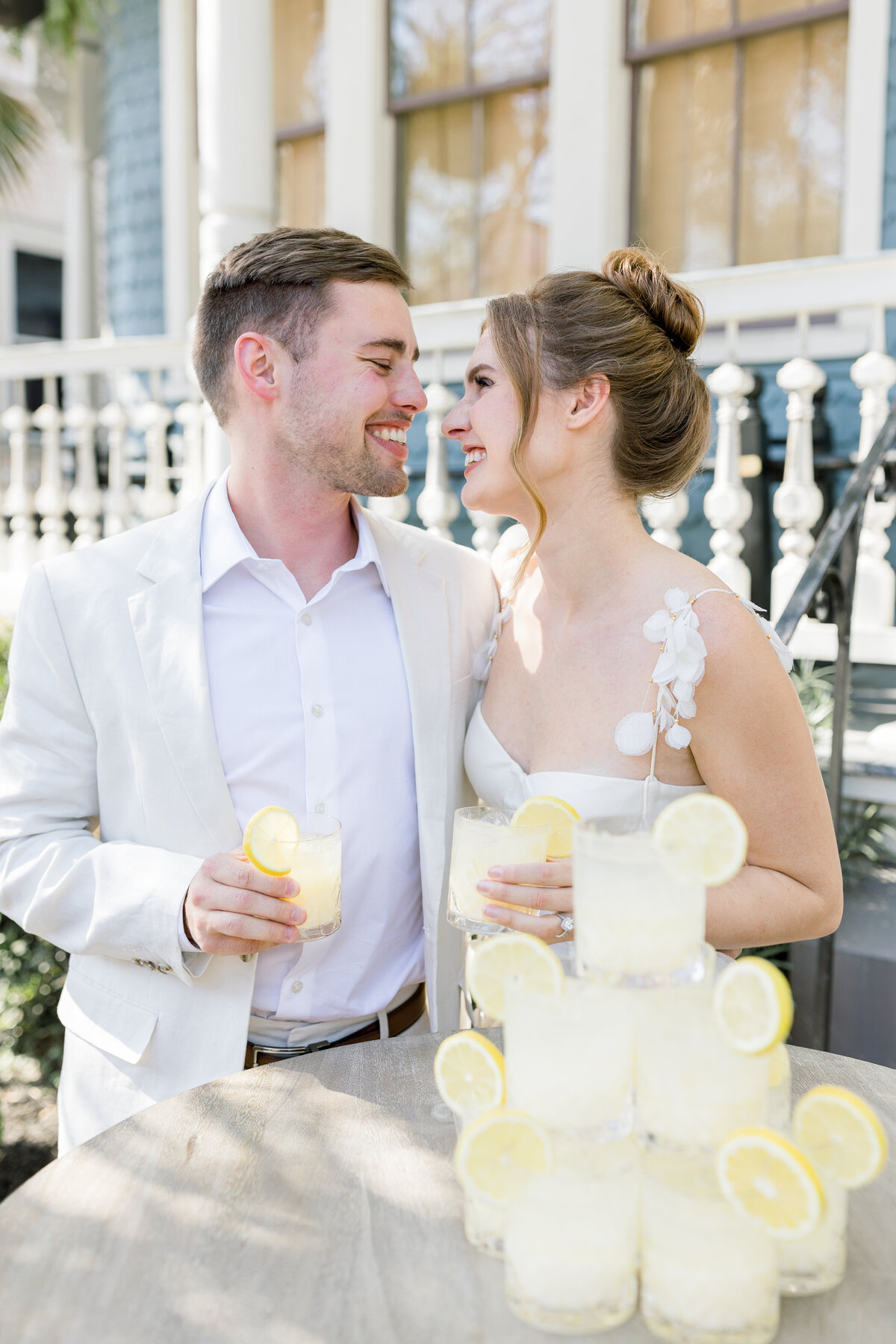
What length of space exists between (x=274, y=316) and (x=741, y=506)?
6.63ft

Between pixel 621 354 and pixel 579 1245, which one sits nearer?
pixel 579 1245

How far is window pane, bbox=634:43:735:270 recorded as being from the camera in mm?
5566

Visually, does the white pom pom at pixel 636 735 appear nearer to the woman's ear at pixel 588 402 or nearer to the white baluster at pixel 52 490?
the woman's ear at pixel 588 402

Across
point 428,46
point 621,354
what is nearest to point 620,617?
point 621,354

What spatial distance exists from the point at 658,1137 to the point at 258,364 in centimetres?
181

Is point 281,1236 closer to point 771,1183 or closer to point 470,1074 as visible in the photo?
point 470,1074

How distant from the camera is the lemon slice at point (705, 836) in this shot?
117cm

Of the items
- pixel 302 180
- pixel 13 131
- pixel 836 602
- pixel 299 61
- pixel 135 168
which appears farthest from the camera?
pixel 13 131

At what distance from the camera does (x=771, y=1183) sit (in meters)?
1.04

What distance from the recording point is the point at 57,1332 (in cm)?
118

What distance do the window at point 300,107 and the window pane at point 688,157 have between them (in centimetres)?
224

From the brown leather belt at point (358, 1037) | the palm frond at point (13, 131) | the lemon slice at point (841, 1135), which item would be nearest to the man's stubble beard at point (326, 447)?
the brown leather belt at point (358, 1037)

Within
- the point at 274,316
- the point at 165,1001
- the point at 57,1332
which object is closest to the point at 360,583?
the point at 274,316

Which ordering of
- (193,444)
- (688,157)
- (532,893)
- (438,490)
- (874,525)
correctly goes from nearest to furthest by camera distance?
(532,893) → (874,525) → (438,490) → (193,444) → (688,157)
